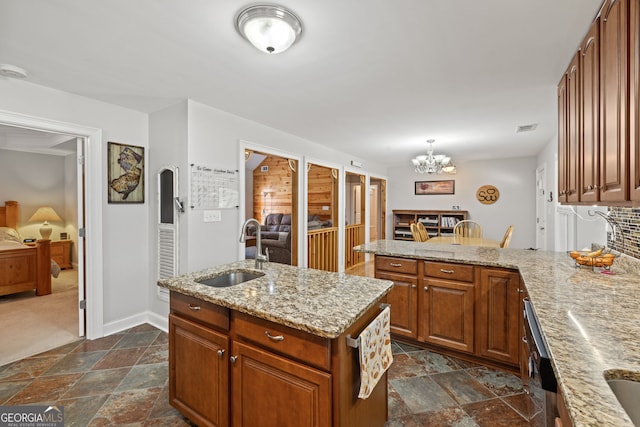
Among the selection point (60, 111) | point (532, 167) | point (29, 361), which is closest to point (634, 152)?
point (60, 111)

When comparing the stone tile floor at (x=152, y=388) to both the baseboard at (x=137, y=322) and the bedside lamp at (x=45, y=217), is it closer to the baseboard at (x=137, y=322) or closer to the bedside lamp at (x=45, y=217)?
the baseboard at (x=137, y=322)

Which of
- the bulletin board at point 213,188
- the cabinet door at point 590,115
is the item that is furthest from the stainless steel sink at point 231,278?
the cabinet door at point 590,115

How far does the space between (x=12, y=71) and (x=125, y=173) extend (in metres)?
1.11

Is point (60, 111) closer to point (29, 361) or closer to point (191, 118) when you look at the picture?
point (191, 118)

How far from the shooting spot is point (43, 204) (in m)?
5.62

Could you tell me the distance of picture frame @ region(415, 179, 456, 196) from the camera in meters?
7.02

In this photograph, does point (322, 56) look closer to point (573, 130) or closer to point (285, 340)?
point (573, 130)

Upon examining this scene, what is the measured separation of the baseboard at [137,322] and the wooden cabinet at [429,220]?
5627mm

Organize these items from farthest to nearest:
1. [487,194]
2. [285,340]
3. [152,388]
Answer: [487,194]
[152,388]
[285,340]

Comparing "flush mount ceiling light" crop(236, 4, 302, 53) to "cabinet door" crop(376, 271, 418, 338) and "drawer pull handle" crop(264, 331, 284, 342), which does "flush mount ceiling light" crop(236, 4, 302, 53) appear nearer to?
"drawer pull handle" crop(264, 331, 284, 342)

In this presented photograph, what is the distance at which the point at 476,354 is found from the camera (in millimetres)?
2355

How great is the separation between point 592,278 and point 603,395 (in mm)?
1396

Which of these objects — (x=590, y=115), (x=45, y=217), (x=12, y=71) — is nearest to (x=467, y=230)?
(x=590, y=115)

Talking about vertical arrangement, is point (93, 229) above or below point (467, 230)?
above
